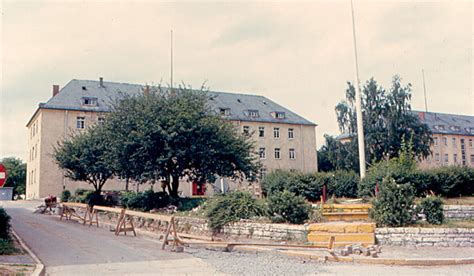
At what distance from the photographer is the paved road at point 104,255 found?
10.2m

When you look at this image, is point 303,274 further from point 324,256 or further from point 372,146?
point 372,146

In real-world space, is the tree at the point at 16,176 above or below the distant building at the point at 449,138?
below

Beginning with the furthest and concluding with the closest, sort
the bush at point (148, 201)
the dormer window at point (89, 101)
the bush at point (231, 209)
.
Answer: the dormer window at point (89, 101) < the bush at point (148, 201) < the bush at point (231, 209)

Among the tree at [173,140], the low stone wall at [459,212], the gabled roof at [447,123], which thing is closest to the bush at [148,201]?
the tree at [173,140]

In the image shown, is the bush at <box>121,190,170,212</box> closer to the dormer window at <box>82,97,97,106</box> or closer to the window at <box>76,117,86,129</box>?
the window at <box>76,117,86,129</box>

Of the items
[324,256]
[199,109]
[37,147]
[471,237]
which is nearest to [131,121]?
[199,109]

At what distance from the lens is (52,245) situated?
14273 millimetres

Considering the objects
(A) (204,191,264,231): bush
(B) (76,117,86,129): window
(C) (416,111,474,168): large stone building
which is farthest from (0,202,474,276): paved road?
(C) (416,111,474,168): large stone building

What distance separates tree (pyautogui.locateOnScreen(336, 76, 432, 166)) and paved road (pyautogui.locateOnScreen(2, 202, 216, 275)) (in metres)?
39.0

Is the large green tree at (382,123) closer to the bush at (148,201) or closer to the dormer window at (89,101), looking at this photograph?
the dormer window at (89,101)

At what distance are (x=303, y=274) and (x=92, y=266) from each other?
187 inches

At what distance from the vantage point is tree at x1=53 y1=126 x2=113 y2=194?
2945 centimetres

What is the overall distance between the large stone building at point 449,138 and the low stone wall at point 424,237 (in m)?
66.7

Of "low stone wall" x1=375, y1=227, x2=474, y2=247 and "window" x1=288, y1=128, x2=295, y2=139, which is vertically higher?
"window" x1=288, y1=128, x2=295, y2=139
